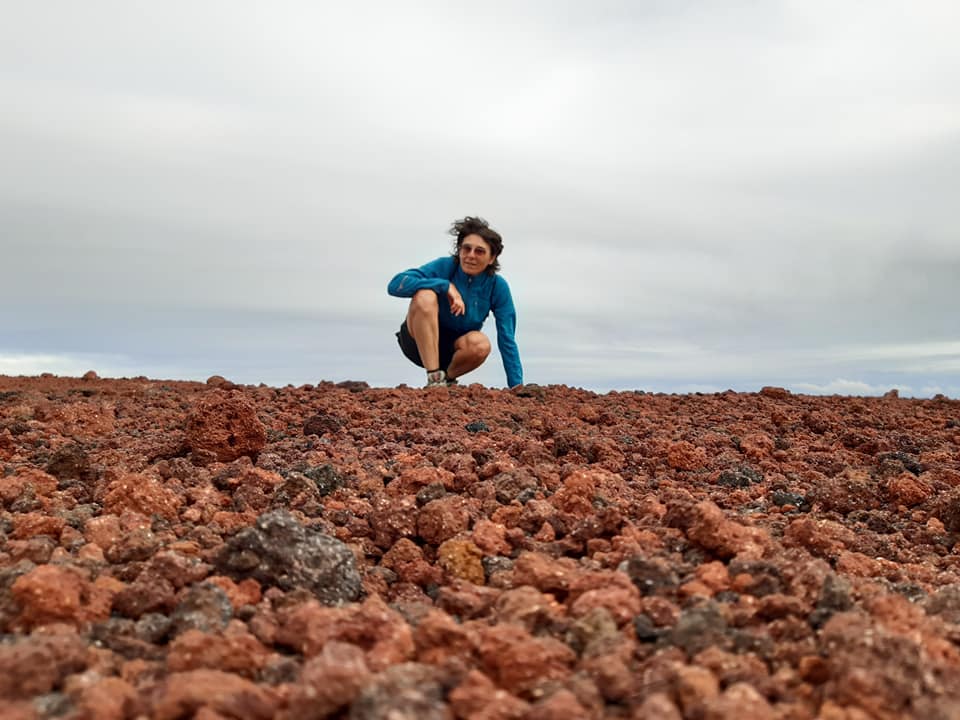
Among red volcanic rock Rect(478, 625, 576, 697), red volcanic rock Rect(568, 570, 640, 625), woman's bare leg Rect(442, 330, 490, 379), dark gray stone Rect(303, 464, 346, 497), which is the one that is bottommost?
red volcanic rock Rect(478, 625, 576, 697)

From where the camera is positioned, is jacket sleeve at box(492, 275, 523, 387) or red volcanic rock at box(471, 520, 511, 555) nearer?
red volcanic rock at box(471, 520, 511, 555)

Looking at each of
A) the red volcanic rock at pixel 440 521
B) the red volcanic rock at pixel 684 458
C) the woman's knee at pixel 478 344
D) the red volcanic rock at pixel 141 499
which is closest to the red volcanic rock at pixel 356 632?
the red volcanic rock at pixel 440 521

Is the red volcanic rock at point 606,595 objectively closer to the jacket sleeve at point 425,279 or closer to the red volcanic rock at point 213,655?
the red volcanic rock at point 213,655

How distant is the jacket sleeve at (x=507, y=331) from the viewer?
904 centimetres

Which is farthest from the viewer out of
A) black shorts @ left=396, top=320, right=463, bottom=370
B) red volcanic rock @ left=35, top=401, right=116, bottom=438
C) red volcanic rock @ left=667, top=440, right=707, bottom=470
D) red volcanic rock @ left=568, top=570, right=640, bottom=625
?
black shorts @ left=396, top=320, right=463, bottom=370

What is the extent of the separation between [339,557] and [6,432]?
327 centimetres

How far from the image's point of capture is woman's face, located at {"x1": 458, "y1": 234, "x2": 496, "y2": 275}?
344 inches

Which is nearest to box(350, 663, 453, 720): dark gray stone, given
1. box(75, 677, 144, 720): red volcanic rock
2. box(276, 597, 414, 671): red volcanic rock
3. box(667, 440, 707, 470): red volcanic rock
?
box(276, 597, 414, 671): red volcanic rock

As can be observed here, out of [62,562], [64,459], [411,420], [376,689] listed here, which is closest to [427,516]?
[62,562]

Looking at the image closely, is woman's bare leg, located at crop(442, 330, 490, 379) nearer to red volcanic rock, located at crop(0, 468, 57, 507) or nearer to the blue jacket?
the blue jacket

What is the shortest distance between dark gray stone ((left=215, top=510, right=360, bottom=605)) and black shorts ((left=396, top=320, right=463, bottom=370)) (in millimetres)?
6402

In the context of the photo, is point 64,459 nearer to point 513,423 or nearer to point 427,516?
point 427,516

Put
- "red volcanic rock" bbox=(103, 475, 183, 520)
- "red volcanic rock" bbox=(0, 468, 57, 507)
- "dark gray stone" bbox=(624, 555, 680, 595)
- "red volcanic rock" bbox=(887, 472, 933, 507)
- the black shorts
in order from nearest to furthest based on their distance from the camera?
"dark gray stone" bbox=(624, 555, 680, 595) < "red volcanic rock" bbox=(103, 475, 183, 520) < "red volcanic rock" bbox=(0, 468, 57, 507) < "red volcanic rock" bbox=(887, 472, 933, 507) < the black shorts

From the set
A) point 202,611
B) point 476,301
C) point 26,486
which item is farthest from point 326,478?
point 476,301
